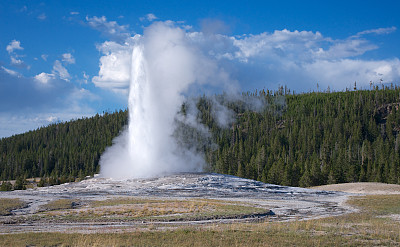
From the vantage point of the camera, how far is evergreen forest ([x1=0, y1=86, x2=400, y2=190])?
256 feet

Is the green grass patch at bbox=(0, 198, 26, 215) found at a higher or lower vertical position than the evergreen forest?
lower

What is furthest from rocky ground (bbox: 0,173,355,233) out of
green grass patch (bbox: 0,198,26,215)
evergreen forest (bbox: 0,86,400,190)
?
evergreen forest (bbox: 0,86,400,190)

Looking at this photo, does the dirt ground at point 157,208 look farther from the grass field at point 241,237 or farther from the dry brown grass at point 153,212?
the grass field at point 241,237

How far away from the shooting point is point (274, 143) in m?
121

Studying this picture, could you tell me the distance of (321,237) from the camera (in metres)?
16.5

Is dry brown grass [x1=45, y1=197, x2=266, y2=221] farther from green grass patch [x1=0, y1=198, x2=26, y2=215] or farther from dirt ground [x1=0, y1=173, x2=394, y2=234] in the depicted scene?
green grass patch [x1=0, y1=198, x2=26, y2=215]

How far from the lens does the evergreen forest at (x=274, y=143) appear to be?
3071 inches

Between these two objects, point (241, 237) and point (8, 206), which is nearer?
A: point (241, 237)

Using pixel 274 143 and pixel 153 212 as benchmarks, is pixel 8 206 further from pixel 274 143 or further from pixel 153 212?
pixel 274 143

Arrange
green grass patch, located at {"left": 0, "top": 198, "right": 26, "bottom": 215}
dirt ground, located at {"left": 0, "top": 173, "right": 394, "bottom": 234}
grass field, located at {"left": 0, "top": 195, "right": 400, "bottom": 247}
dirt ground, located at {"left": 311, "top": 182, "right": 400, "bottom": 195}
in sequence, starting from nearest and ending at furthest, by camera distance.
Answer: grass field, located at {"left": 0, "top": 195, "right": 400, "bottom": 247} < dirt ground, located at {"left": 0, "top": 173, "right": 394, "bottom": 234} < green grass patch, located at {"left": 0, "top": 198, "right": 26, "bottom": 215} < dirt ground, located at {"left": 311, "top": 182, "right": 400, "bottom": 195}

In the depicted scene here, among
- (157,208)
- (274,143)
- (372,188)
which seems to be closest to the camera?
(157,208)

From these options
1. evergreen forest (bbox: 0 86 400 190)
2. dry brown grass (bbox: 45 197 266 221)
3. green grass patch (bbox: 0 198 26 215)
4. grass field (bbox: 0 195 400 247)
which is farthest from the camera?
evergreen forest (bbox: 0 86 400 190)

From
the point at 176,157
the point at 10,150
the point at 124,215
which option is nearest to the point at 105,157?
the point at 176,157

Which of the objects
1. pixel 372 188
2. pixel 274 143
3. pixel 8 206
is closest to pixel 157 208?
pixel 8 206
